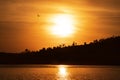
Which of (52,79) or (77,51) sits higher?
(77,51)

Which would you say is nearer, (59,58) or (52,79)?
(52,79)

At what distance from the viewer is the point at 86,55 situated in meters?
196

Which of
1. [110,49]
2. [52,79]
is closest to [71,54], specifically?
[110,49]

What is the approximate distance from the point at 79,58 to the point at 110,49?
12127 millimetres

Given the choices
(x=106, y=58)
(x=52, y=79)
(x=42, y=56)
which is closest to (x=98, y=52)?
(x=106, y=58)

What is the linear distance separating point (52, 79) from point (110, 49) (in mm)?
105399

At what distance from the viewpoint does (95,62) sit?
198 metres

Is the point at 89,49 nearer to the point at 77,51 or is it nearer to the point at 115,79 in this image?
the point at 77,51

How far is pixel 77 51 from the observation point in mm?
194500

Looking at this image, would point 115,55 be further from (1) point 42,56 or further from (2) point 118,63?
(1) point 42,56

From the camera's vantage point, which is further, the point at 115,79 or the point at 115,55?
the point at 115,55

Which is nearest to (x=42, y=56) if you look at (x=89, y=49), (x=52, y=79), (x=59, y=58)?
(x=59, y=58)

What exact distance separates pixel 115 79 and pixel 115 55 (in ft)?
355

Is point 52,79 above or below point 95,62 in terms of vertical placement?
below
